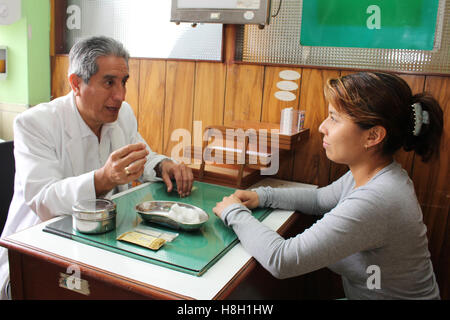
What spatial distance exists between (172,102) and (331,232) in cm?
155

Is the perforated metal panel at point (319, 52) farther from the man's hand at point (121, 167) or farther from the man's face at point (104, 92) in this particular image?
the man's hand at point (121, 167)

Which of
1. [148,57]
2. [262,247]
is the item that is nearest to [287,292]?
[262,247]

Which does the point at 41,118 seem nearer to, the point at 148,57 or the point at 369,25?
the point at 148,57

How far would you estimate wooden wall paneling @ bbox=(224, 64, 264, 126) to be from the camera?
2145 mm

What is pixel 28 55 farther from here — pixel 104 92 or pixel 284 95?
pixel 284 95

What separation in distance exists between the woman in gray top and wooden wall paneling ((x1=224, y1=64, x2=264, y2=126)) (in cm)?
89

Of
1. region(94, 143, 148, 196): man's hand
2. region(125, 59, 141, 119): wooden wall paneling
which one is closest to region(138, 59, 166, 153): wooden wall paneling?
region(125, 59, 141, 119): wooden wall paneling

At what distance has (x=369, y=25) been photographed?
1.87m

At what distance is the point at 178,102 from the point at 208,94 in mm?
216

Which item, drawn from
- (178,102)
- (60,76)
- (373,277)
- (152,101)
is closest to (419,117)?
(373,277)

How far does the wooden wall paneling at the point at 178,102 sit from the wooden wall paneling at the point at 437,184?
127 centimetres

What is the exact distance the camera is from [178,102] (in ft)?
7.80

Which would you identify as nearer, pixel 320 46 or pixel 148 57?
pixel 320 46

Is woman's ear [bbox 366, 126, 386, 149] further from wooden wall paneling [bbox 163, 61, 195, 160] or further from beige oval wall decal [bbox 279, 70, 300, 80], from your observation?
→ wooden wall paneling [bbox 163, 61, 195, 160]
